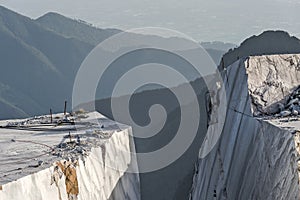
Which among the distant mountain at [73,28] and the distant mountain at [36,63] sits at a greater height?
the distant mountain at [73,28]

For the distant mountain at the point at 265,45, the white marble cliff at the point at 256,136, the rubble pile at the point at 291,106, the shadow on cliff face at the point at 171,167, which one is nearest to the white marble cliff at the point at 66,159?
the white marble cliff at the point at 256,136

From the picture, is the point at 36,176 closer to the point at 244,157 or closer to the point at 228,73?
the point at 244,157

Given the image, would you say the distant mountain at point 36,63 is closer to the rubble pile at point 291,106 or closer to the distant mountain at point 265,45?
the distant mountain at point 265,45

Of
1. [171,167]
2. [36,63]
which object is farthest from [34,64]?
[171,167]

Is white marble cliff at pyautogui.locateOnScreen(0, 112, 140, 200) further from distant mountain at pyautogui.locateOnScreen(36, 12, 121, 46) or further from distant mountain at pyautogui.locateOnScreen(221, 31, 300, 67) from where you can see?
distant mountain at pyautogui.locateOnScreen(36, 12, 121, 46)

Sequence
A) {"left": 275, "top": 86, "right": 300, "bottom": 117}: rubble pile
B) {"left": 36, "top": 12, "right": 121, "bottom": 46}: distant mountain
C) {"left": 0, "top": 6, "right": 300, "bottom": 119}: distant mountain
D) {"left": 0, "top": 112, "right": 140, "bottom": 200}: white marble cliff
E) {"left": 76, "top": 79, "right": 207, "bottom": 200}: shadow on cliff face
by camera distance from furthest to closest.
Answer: {"left": 36, "top": 12, "right": 121, "bottom": 46}: distant mountain, {"left": 0, "top": 6, "right": 300, "bottom": 119}: distant mountain, {"left": 76, "top": 79, "right": 207, "bottom": 200}: shadow on cliff face, {"left": 275, "top": 86, "right": 300, "bottom": 117}: rubble pile, {"left": 0, "top": 112, "right": 140, "bottom": 200}: white marble cliff

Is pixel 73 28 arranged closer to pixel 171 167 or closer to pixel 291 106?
pixel 171 167

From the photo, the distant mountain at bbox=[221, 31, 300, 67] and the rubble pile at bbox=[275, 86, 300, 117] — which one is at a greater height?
the distant mountain at bbox=[221, 31, 300, 67]

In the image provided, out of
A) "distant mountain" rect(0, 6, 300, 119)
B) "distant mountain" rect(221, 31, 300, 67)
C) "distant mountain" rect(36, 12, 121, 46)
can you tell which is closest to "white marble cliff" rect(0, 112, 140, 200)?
"distant mountain" rect(221, 31, 300, 67)
